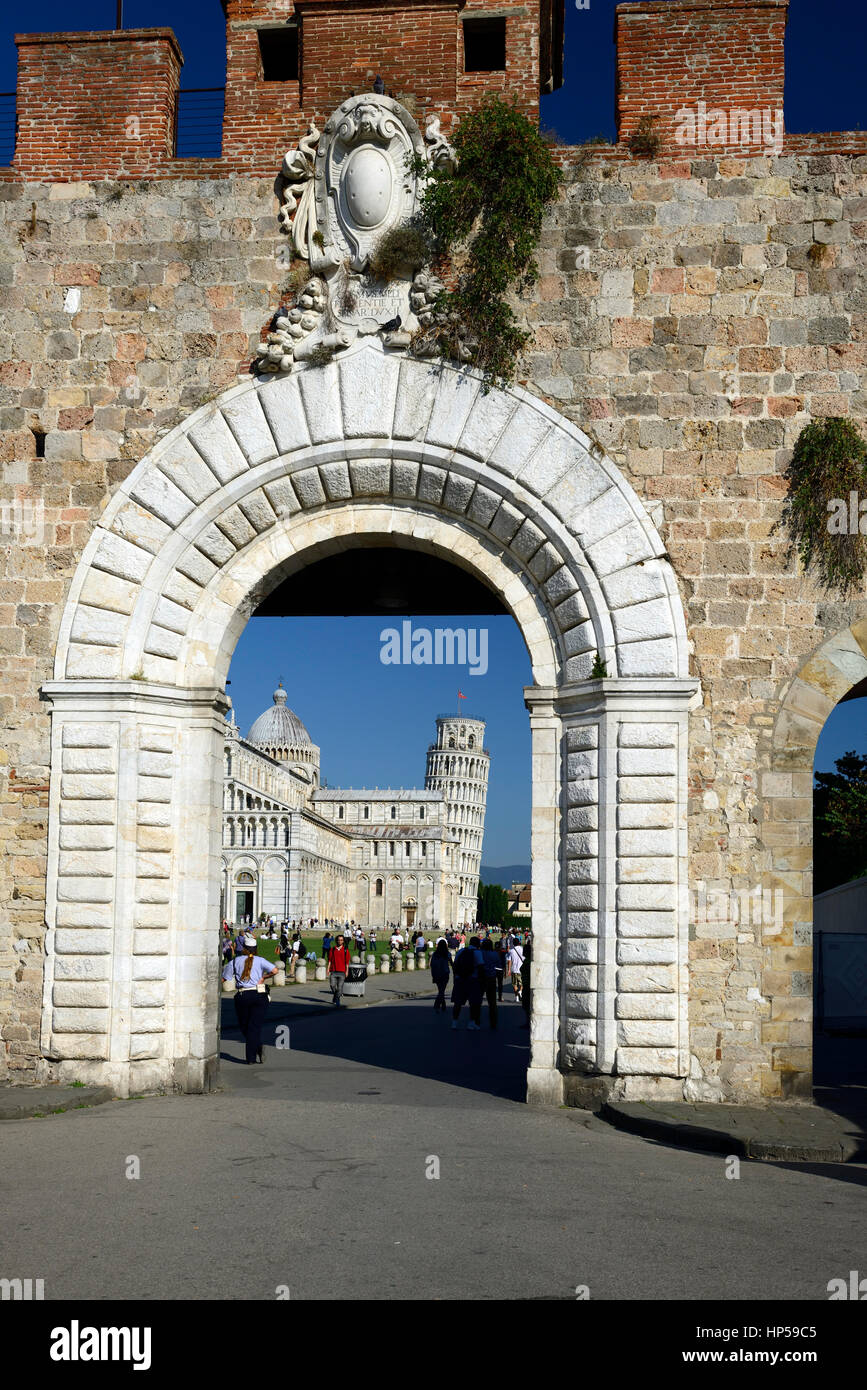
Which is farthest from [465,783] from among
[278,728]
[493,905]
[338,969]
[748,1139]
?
[748,1139]

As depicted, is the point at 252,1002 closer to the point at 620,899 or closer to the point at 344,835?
the point at 620,899

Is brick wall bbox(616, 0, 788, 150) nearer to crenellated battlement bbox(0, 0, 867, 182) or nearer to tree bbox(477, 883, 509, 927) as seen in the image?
crenellated battlement bbox(0, 0, 867, 182)

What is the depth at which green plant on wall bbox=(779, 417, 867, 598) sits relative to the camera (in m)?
10.2

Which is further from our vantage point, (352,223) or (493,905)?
(493,905)

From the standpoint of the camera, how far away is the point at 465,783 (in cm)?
14175

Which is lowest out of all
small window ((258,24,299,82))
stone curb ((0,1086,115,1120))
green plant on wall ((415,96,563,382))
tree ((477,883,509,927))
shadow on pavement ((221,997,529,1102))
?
tree ((477,883,509,927))

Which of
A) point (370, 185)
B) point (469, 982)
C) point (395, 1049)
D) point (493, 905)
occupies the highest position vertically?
point (370, 185)

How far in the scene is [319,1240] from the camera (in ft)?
19.1

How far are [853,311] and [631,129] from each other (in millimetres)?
2364

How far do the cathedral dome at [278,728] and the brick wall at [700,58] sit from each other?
396 ft

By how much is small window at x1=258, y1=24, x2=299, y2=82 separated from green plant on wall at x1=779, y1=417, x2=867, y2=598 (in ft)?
18.6

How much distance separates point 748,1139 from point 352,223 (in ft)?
25.2

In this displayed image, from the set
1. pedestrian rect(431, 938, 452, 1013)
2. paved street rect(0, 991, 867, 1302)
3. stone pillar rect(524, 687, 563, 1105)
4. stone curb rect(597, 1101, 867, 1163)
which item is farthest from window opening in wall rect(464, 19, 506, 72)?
pedestrian rect(431, 938, 452, 1013)

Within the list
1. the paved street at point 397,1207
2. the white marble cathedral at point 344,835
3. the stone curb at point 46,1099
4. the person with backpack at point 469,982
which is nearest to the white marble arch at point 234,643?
the stone curb at point 46,1099
